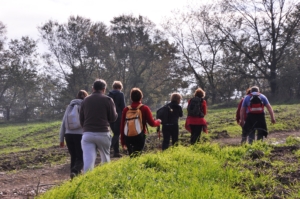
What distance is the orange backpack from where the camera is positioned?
7574 mm

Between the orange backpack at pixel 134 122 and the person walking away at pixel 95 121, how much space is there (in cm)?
36

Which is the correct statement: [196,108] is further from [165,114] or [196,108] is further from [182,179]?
[182,179]

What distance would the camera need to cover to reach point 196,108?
10055mm

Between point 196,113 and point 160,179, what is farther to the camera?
point 196,113

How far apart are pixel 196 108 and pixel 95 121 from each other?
11.4 ft

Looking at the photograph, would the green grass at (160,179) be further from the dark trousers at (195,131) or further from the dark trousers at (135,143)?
the dark trousers at (195,131)

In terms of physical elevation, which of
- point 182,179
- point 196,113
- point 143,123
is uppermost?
point 196,113

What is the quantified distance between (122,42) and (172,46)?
19.0 feet

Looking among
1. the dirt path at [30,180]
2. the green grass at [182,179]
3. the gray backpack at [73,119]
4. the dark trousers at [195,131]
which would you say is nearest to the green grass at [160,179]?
the green grass at [182,179]

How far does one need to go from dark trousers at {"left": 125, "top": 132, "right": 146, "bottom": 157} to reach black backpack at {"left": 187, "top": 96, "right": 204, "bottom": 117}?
2.58 meters

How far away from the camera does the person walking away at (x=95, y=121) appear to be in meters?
Answer: 7.20

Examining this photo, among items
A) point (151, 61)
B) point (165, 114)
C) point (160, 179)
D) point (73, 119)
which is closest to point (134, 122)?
point (73, 119)

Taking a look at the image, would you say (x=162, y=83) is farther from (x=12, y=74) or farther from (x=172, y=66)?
(x=12, y=74)

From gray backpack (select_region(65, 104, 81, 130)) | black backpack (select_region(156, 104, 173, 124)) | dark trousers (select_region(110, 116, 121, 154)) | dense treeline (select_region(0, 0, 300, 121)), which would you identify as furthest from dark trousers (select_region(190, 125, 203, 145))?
dense treeline (select_region(0, 0, 300, 121))
